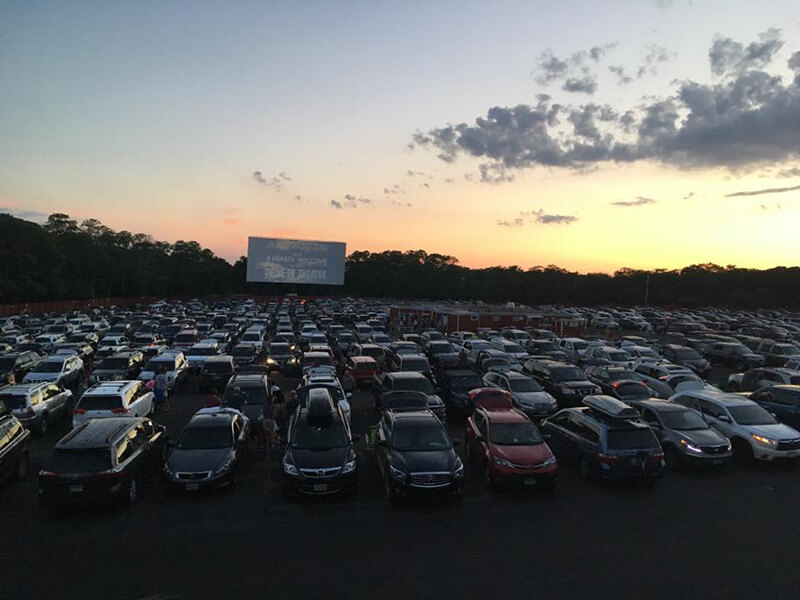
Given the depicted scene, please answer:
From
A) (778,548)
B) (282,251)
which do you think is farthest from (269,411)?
(282,251)

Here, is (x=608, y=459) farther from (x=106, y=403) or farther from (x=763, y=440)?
(x=106, y=403)

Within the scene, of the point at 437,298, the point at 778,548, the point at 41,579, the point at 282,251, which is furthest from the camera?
the point at 437,298

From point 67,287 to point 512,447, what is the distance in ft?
311

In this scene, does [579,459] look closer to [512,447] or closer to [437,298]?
[512,447]

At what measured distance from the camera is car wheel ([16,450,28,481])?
1179 cm

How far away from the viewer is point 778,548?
912cm

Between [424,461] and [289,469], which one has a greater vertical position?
[424,461]

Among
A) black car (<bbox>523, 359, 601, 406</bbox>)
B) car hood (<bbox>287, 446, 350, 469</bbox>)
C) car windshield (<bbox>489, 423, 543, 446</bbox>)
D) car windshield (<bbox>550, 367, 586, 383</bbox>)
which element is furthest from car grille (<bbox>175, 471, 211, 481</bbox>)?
car windshield (<bbox>550, 367, 586, 383</bbox>)

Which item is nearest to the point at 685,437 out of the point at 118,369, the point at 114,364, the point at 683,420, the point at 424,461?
the point at 683,420

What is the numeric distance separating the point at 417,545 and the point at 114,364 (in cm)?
1858

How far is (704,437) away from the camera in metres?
13.2

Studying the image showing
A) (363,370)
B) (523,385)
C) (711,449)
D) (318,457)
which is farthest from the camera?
(363,370)

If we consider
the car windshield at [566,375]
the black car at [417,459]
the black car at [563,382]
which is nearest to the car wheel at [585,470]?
the black car at [417,459]

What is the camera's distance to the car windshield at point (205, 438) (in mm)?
11734
